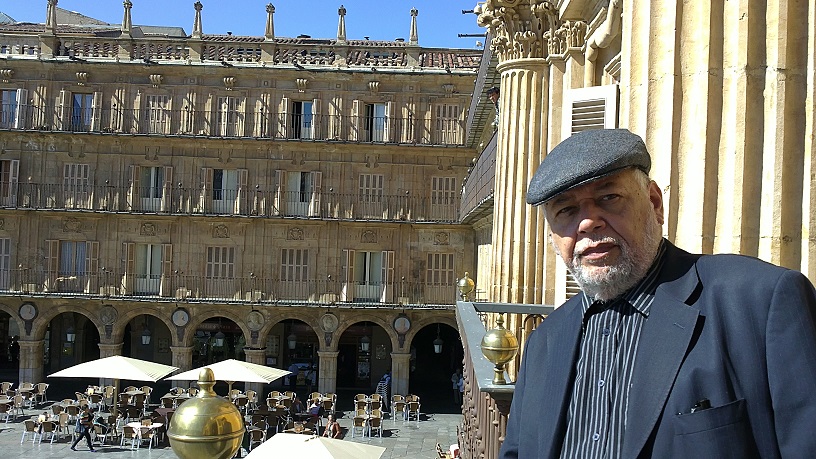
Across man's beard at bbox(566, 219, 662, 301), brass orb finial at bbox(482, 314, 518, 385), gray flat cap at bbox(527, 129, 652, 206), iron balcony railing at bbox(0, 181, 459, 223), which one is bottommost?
brass orb finial at bbox(482, 314, 518, 385)

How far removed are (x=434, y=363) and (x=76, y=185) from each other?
1610cm

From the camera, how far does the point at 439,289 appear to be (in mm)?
28078

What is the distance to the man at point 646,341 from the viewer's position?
159cm

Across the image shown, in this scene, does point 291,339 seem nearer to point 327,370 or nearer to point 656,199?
point 327,370

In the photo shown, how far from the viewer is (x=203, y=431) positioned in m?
3.62

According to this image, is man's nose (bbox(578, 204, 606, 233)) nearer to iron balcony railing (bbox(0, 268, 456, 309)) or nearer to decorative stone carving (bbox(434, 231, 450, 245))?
iron balcony railing (bbox(0, 268, 456, 309))

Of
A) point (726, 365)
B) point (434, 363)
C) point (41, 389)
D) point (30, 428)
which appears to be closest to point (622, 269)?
point (726, 365)

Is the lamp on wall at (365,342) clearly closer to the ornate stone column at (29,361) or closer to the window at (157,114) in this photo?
the window at (157,114)

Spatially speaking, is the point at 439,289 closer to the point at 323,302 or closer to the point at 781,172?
the point at 323,302


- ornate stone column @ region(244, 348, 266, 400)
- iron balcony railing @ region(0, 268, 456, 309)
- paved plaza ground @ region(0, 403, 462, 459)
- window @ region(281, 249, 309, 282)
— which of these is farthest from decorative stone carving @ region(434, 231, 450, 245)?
ornate stone column @ region(244, 348, 266, 400)

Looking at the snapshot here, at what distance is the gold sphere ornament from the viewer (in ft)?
11.9

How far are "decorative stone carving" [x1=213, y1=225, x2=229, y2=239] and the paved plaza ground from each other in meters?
7.93

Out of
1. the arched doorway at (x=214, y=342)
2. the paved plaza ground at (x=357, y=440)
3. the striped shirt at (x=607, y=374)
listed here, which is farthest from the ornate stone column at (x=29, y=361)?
the striped shirt at (x=607, y=374)

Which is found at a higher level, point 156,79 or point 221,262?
point 156,79
